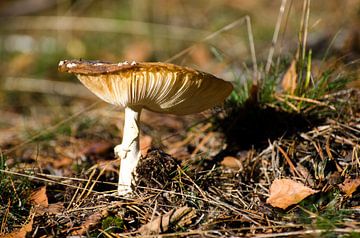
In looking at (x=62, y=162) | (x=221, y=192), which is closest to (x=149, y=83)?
(x=221, y=192)

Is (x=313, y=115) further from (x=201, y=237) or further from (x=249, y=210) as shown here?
(x=201, y=237)

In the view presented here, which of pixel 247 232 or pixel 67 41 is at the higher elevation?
pixel 67 41

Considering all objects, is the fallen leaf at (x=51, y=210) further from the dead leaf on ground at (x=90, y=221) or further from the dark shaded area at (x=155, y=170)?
the dark shaded area at (x=155, y=170)

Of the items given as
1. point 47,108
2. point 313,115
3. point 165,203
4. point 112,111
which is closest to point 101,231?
point 165,203

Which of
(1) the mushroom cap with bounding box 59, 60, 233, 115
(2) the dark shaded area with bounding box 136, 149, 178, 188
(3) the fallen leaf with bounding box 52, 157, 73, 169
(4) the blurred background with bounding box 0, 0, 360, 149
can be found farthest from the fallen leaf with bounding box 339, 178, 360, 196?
(4) the blurred background with bounding box 0, 0, 360, 149

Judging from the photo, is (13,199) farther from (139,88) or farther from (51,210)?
(139,88)
